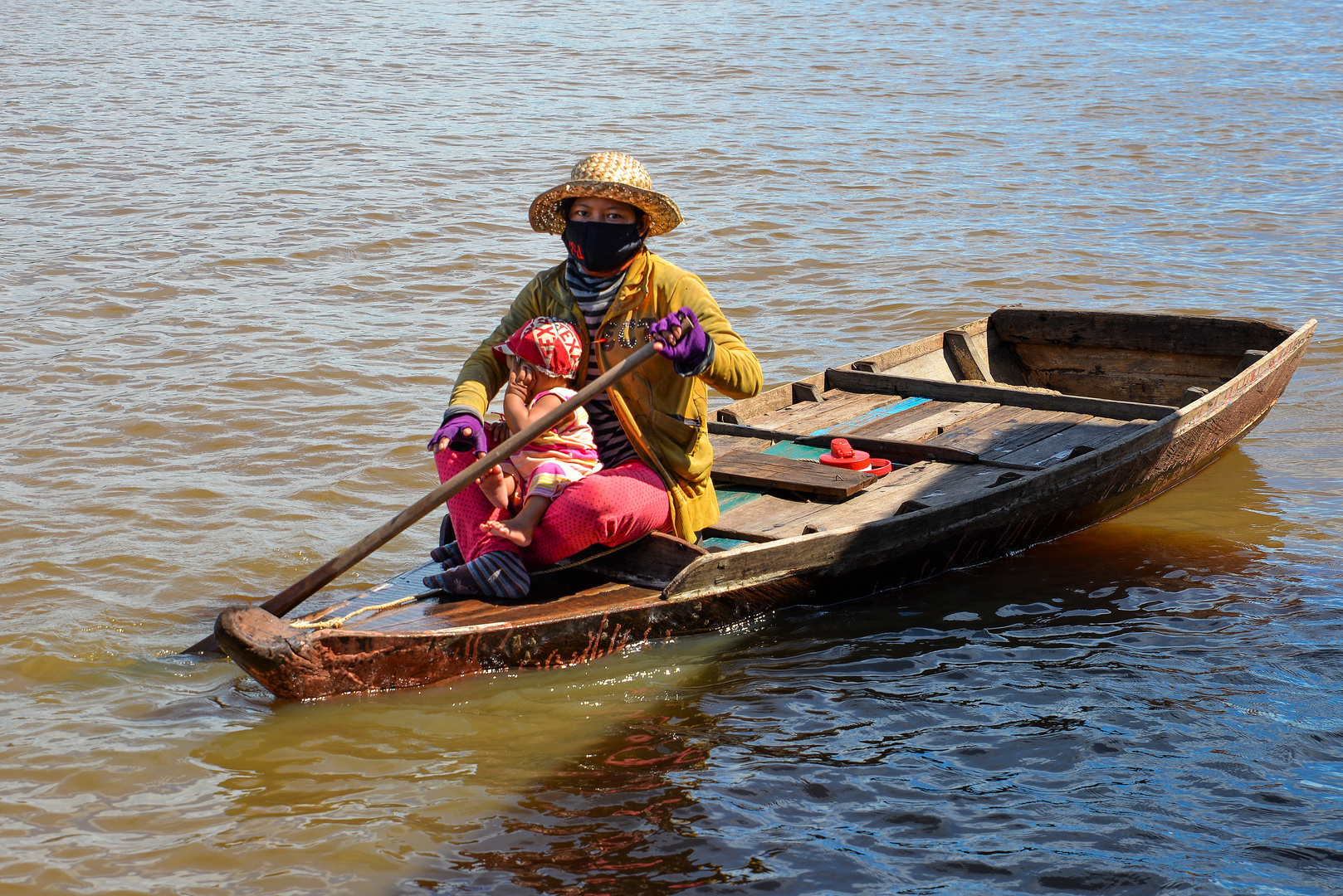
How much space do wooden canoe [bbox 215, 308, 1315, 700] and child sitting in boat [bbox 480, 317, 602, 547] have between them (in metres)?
0.33

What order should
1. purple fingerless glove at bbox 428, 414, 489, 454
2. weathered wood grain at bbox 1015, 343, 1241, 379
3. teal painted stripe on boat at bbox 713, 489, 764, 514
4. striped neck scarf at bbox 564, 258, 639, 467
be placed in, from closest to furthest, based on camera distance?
1. purple fingerless glove at bbox 428, 414, 489, 454
2. striped neck scarf at bbox 564, 258, 639, 467
3. teal painted stripe on boat at bbox 713, 489, 764, 514
4. weathered wood grain at bbox 1015, 343, 1241, 379

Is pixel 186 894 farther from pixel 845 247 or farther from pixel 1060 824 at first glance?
pixel 845 247

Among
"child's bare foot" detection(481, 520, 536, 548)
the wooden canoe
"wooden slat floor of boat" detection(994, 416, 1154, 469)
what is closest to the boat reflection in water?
the wooden canoe

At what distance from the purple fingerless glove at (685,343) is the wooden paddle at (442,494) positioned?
0.16 feet

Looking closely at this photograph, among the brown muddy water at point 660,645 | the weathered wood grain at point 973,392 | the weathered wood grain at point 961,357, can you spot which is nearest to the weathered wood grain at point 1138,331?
the weathered wood grain at point 961,357

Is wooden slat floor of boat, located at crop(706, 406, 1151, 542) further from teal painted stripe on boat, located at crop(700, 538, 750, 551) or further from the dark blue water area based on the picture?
the dark blue water area

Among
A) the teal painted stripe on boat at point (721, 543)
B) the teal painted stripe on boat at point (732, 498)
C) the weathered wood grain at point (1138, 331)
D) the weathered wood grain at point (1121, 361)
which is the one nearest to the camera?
the teal painted stripe on boat at point (721, 543)

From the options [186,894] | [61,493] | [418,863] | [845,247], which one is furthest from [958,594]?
[845,247]

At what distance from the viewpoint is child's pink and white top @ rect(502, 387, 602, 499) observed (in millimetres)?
4145

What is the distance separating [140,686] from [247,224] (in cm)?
656

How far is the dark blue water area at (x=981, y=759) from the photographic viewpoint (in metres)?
3.31

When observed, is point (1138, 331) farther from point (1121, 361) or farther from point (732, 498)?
point (732, 498)

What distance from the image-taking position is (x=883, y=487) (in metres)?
5.26

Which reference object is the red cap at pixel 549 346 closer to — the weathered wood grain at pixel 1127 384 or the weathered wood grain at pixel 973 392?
the weathered wood grain at pixel 973 392
